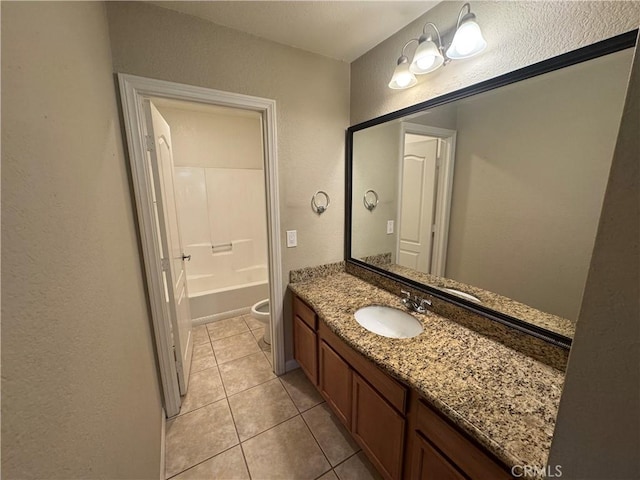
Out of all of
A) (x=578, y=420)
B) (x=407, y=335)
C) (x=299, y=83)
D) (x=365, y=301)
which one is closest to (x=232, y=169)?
(x=299, y=83)

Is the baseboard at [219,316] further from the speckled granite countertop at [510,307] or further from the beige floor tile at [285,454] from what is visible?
the speckled granite countertop at [510,307]

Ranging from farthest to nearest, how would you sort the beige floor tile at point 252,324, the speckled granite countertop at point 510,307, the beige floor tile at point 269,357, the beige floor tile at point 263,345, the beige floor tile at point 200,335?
the beige floor tile at point 252,324 → the beige floor tile at point 200,335 → the beige floor tile at point 263,345 → the beige floor tile at point 269,357 → the speckled granite countertop at point 510,307

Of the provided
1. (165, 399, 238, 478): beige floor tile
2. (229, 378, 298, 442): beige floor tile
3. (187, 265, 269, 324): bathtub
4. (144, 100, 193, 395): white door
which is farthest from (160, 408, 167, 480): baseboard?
(187, 265, 269, 324): bathtub

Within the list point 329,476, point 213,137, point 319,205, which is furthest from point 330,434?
point 213,137

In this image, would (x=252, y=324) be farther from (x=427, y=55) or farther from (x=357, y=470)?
(x=427, y=55)

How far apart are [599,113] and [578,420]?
1.02m

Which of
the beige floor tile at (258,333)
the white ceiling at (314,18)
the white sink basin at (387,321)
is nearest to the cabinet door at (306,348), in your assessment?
the white sink basin at (387,321)

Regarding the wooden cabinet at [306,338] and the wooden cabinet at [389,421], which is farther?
the wooden cabinet at [306,338]

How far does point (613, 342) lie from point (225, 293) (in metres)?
3.07

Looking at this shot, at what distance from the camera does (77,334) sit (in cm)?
57

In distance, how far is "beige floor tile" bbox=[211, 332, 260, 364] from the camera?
2.30 meters

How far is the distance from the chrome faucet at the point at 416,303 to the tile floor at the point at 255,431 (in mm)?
904

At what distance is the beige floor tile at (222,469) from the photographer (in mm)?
1342

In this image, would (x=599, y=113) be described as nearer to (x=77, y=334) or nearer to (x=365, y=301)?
(x=365, y=301)
